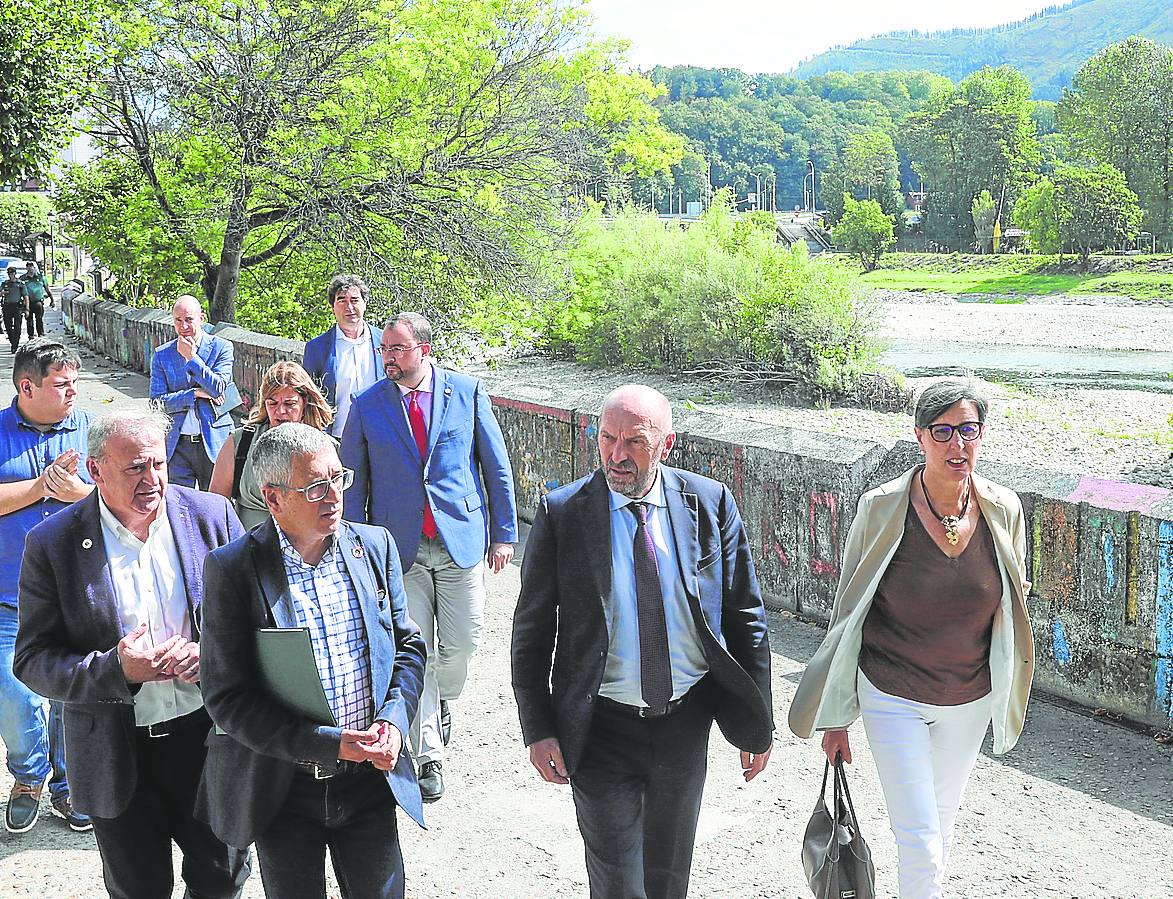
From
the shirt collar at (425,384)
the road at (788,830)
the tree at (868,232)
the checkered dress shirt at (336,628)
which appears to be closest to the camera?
the checkered dress shirt at (336,628)

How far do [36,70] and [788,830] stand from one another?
15.0 m

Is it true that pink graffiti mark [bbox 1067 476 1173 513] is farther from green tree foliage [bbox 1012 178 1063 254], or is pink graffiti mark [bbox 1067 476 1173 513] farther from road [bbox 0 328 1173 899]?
green tree foliage [bbox 1012 178 1063 254]

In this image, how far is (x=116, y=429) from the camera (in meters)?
3.85

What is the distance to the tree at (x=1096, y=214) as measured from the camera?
91062 mm

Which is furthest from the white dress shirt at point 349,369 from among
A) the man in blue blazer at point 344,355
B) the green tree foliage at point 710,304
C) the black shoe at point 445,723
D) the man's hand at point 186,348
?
the green tree foliage at point 710,304

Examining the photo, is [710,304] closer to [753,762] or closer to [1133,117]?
[753,762]

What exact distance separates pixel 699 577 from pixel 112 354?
2340 centimetres

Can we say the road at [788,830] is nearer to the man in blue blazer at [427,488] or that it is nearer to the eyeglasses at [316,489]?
the man in blue blazer at [427,488]

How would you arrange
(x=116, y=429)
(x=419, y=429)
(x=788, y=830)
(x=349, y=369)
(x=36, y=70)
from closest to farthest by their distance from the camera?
(x=116, y=429) → (x=788, y=830) → (x=419, y=429) → (x=349, y=369) → (x=36, y=70)

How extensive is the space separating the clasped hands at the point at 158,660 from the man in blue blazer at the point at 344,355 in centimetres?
369

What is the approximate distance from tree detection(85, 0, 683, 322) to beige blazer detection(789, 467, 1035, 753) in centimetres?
1685

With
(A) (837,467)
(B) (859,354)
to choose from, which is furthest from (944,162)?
(A) (837,467)

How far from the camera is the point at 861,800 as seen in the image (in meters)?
5.52

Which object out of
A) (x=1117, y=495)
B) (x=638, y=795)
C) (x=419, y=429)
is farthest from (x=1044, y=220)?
(x=638, y=795)
